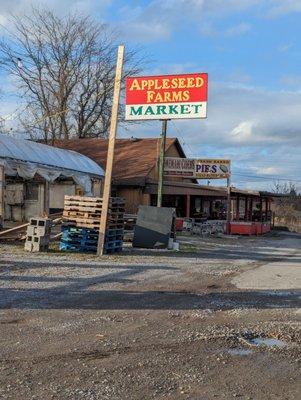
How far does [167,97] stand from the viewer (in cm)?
2008

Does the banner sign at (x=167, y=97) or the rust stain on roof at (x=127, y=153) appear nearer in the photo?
the banner sign at (x=167, y=97)

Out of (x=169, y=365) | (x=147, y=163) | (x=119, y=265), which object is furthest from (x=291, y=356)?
(x=147, y=163)

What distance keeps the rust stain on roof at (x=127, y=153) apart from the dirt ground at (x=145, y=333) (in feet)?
75.3

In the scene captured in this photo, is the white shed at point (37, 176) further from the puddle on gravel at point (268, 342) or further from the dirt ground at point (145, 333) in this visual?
the puddle on gravel at point (268, 342)

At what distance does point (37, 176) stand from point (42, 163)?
4.27 ft

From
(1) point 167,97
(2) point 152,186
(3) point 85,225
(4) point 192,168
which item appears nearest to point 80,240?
(3) point 85,225

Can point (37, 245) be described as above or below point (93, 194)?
below

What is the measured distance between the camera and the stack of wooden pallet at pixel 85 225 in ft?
56.0

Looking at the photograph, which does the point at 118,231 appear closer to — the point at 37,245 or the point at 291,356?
the point at 37,245

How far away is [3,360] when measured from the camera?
5.58m

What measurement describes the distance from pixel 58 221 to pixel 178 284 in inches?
318

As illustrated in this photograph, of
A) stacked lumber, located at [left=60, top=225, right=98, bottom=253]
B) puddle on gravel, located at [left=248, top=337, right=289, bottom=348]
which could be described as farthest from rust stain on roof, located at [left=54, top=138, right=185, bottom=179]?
puddle on gravel, located at [left=248, top=337, right=289, bottom=348]

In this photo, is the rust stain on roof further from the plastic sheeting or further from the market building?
the plastic sheeting

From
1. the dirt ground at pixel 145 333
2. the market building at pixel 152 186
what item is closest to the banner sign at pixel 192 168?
the market building at pixel 152 186
